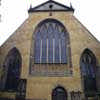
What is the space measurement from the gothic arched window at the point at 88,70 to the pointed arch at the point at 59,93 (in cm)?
187

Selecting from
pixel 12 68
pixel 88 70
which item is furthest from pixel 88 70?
pixel 12 68

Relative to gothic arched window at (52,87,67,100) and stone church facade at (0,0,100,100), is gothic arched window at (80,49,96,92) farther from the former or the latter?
gothic arched window at (52,87,67,100)

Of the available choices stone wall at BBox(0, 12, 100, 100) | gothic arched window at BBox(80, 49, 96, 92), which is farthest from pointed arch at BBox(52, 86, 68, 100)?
gothic arched window at BBox(80, 49, 96, 92)

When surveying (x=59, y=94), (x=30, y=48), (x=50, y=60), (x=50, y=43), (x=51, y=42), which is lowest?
(x=59, y=94)

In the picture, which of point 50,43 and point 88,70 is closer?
point 88,70

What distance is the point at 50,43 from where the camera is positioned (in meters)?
13.4

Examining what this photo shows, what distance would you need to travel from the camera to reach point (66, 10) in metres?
14.8

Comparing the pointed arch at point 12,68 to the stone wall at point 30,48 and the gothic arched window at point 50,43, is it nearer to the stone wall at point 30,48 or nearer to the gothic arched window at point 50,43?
the stone wall at point 30,48

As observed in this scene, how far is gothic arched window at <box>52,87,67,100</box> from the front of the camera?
11258 millimetres

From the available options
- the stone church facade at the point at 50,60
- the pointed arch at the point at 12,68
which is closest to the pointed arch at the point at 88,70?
the stone church facade at the point at 50,60

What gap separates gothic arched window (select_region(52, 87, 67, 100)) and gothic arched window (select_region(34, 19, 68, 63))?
245 cm

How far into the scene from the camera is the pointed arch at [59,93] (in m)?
11.3

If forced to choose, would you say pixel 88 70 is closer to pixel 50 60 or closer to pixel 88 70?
pixel 88 70

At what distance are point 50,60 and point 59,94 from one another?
3.01 m
